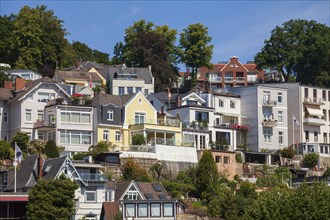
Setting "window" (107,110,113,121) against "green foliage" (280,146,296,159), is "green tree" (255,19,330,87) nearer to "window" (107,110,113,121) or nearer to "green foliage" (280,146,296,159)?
"green foliage" (280,146,296,159)

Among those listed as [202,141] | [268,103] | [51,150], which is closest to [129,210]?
[51,150]

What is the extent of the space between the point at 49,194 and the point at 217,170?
2369 centimetres

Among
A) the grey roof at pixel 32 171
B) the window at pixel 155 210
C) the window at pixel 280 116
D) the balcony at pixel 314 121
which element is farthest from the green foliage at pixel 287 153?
the grey roof at pixel 32 171

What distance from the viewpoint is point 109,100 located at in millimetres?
104500

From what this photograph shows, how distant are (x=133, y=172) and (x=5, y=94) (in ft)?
62.4

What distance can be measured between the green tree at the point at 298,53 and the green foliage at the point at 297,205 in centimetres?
5822

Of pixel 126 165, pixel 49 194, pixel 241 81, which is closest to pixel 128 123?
pixel 126 165

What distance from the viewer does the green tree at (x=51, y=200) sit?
77.7 meters

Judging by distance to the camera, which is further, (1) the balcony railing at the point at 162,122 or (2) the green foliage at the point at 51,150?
(1) the balcony railing at the point at 162,122

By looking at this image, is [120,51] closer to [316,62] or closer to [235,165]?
[316,62]

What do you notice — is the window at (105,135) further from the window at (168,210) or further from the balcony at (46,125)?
the window at (168,210)

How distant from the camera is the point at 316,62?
136 m

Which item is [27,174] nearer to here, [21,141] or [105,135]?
[21,141]

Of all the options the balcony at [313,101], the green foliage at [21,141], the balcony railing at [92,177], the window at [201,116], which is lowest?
the balcony railing at [92,177]
